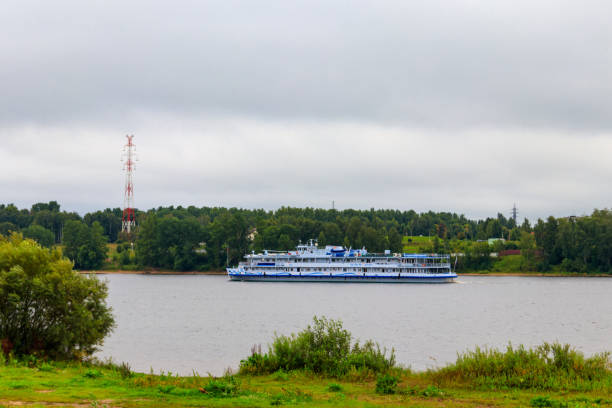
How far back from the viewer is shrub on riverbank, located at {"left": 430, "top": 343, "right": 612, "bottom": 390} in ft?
64.1

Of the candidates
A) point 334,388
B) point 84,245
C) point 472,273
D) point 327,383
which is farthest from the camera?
point 84,245

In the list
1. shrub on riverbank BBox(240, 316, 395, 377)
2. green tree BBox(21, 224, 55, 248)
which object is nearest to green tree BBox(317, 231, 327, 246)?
green tree BBox(21, 224, 55, 248)

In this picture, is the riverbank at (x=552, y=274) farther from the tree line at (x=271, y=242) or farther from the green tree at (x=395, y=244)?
the green tree at (x=395, y=244)

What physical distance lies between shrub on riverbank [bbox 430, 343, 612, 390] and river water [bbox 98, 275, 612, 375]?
34.0 feet

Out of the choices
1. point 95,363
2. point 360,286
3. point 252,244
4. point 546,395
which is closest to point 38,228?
point 252,244

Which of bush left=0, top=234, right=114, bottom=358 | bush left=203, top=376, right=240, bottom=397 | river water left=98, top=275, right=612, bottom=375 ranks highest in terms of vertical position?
bush left=0, top=234, right=114, bottom=358

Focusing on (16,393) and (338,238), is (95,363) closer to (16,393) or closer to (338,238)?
(16,393)

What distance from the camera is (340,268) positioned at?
111 meters

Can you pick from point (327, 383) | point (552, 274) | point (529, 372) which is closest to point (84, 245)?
point (552, 274)

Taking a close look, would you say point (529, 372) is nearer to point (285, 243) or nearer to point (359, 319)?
point (359, 319)

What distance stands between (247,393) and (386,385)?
4.19 metres

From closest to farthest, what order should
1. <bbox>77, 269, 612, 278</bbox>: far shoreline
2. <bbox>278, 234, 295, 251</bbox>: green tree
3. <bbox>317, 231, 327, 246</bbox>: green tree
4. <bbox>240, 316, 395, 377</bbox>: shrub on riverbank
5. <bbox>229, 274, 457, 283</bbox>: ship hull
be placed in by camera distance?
<bbox>240, 316, 395, 377</bbox>: shrub on riverbank, <bbox>229, 274, 457, 283</bbox>: ship hull, <bbox>77, 269, 612, 278</bbox>: far shoreline, <bbox>278, 234, 295, 251</bbox>: green tree, <bbox>317, 231, 327, 246</bbox>: green tree

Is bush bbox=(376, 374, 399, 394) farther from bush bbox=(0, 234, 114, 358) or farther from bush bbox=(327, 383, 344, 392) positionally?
bush bbox=(0, 234, 114, 358)

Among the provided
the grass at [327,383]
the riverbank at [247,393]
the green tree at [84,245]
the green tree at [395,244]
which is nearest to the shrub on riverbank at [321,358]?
the grass at [327,383]
